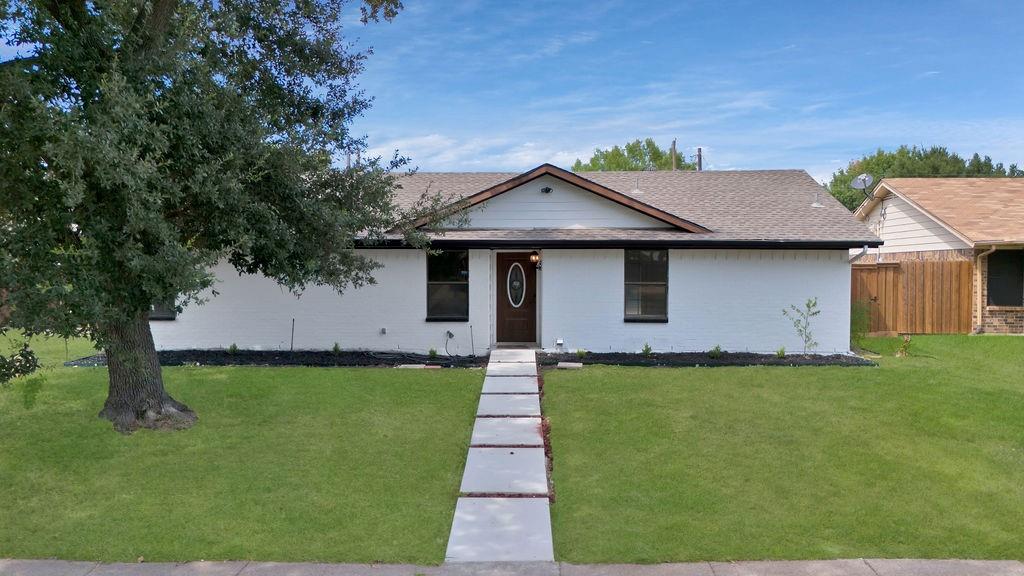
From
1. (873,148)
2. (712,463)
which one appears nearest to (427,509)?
(712,463)

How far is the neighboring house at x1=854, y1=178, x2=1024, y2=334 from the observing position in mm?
17312

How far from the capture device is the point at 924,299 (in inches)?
688

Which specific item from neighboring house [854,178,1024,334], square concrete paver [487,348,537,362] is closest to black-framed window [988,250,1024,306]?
neighboring house [854,178,1024,334]

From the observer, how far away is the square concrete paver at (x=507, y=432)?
26.8 ft

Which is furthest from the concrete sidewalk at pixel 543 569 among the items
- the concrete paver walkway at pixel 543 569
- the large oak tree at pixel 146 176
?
the large oak tree at pixel 146 176

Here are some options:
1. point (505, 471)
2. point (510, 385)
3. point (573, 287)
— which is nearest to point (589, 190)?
point (573, 287)

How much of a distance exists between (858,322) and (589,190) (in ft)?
23.8

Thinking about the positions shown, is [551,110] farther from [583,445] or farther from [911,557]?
[911,557]

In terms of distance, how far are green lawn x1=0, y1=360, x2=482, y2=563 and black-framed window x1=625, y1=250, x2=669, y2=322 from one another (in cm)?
471

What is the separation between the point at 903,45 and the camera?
18.4 metres

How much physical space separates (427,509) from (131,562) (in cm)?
235

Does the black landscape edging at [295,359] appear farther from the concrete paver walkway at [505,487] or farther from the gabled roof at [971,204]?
the gabled roof at [971,204]

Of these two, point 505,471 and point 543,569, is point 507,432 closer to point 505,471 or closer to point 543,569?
point 505,471

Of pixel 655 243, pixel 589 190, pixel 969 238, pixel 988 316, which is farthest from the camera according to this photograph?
pixel 988 316
